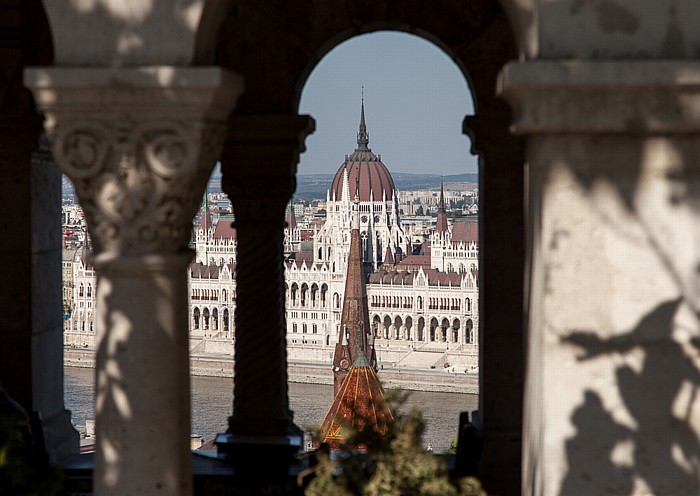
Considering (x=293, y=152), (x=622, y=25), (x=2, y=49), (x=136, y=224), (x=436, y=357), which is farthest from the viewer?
(x=436, y=357)

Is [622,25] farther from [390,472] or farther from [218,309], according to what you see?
[218,309]

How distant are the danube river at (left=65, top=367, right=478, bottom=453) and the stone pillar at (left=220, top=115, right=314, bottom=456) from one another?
5496 cm

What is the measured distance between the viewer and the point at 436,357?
10700cm

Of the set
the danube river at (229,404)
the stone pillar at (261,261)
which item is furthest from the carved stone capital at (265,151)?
the danube river at (229,404)

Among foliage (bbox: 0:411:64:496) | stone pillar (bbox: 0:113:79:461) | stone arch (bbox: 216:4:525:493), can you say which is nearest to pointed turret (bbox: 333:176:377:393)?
stone arch (bbox: 216:4:525:493)

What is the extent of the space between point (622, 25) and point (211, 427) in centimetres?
6660

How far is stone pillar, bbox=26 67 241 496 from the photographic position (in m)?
4.47

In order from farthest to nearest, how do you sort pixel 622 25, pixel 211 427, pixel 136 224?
pixel 211 427
pixel 136 224
pixel 622 25

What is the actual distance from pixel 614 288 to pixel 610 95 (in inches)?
28.0

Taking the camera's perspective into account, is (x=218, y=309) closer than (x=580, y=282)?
No

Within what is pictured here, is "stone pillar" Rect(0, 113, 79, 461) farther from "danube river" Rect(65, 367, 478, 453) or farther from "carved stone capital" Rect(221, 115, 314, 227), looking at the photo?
"danube river" Rect(65, 367, 478, 453)

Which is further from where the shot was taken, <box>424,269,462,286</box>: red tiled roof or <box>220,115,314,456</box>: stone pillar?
<box>424,269,462,286</box>: red tiled roof

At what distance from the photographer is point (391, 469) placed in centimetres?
489

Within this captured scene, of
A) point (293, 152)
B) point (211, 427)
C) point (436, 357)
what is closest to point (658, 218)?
point (293, 152)
